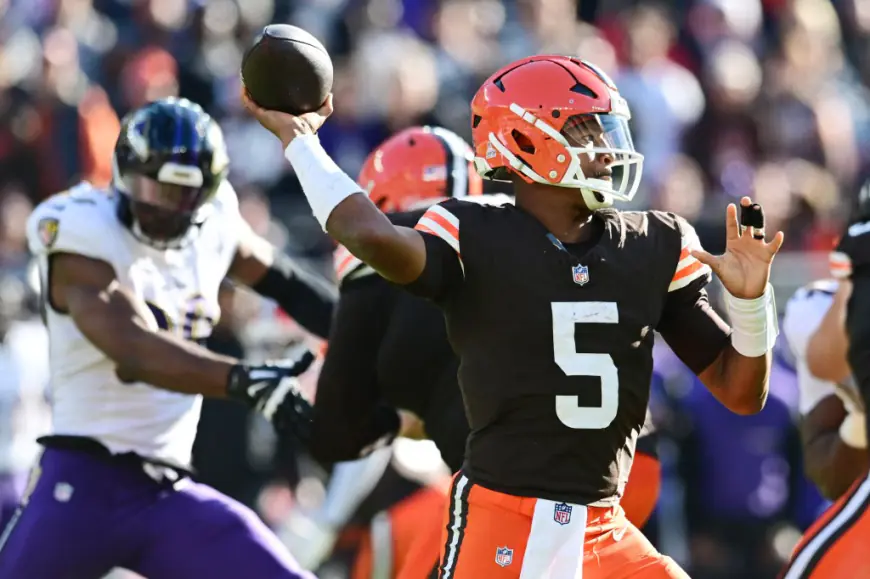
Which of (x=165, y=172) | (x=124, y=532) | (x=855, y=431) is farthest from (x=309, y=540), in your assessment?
(x=855, y=431)

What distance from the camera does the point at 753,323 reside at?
3582mm

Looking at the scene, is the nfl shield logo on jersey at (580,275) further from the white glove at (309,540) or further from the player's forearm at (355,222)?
the white glove at (309,540)

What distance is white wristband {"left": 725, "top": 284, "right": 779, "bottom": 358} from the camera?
3.56 meters

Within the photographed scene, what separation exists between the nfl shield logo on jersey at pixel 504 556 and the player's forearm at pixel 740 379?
63cm

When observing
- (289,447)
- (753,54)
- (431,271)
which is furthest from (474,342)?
(753,54)

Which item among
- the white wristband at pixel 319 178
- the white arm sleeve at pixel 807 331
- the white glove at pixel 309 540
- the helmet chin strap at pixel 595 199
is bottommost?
the white glove at pixel 309 540

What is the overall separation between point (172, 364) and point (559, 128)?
150 centimetres

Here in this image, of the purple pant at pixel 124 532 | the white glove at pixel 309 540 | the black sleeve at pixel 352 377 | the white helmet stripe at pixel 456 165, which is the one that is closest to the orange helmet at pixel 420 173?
the white helmet stripe at pixel 456 165

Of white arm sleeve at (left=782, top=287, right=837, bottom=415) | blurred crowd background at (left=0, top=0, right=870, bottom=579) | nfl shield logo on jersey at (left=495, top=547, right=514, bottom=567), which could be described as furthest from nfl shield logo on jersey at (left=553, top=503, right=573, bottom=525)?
blurred crowd background at (left=0, top=0, right=870, bottom=579)

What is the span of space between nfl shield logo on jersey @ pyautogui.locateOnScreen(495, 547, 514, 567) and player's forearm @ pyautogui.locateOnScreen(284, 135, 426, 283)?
62 centimetres

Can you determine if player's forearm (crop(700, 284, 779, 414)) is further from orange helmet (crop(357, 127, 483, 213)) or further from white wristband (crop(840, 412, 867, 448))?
orange helmet (crop(357, 127, 483, 213))

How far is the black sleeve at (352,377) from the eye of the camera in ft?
14.2

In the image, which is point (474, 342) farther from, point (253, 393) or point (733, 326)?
point (253, 393)

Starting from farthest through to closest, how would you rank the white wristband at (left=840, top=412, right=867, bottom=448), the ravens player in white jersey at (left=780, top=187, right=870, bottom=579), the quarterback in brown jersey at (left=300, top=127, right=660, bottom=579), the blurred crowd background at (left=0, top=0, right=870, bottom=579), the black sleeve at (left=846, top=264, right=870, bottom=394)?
the blurred crowd background at (left=0, top=0, right=870, bottom=579)
the white wristband at (left=840, top=412, right=867, bottom=448)
the quarterback in brown jersey at (left=300, top=127, right=660, bottom=579)
the black sleeve at (left=846, top=264, right=870, bottom=394)
the ravens player in white jersey at (left=780, top=187, right=870, bottom=579)
